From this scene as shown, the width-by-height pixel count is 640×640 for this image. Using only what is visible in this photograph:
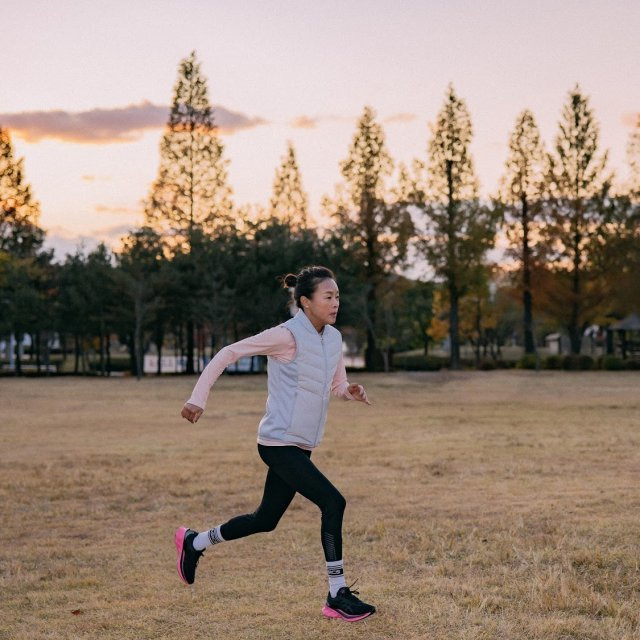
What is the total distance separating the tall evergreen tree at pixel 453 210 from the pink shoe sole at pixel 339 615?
1819 inches

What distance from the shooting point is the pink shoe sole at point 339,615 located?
535 cm

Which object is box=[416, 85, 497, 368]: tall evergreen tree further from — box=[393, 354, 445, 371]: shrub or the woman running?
the woman running

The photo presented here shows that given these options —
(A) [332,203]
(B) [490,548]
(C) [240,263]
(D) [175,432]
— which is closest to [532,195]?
(A) [332,203]

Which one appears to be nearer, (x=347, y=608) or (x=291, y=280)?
(x=347, y=608)

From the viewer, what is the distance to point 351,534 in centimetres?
826

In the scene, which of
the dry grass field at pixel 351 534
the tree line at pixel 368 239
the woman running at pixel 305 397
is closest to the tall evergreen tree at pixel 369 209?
the tree line at pixel 368 239

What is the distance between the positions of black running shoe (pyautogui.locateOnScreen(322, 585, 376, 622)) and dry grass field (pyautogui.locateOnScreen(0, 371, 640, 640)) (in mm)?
67

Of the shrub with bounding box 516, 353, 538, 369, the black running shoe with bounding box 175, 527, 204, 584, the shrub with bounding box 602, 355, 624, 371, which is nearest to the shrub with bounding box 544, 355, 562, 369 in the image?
the shrub with bounding box 516, 353, 538, 369

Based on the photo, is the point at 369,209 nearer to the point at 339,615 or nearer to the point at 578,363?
the point at 578,363

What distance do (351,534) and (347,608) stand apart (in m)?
2.90

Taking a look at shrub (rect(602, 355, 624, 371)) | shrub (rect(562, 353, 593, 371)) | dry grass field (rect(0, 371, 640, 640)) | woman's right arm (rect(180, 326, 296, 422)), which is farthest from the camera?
shrub (rect(562, 353, 593, 371))

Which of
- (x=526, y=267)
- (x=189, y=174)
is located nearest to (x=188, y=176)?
(x=189, y=174)

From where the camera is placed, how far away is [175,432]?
18734 mm

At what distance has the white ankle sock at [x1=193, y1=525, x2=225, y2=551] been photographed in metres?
5.89
